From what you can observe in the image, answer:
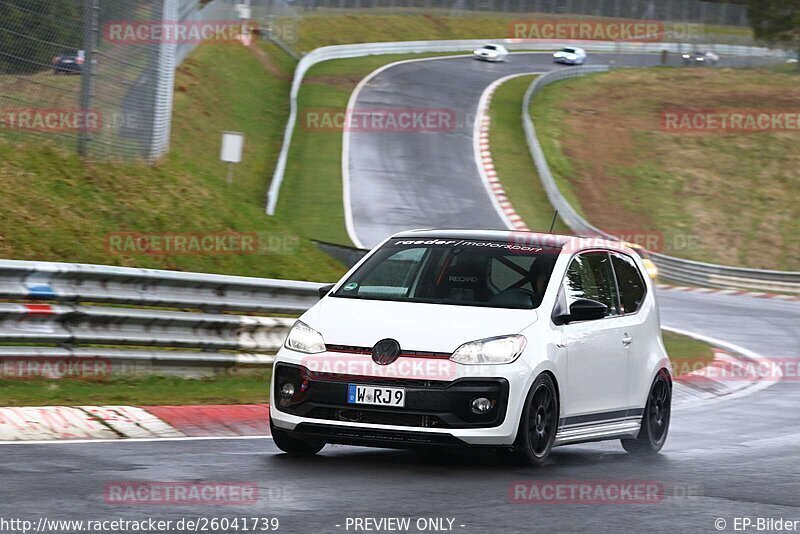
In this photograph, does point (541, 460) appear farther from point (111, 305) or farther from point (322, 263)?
point (322, 263)

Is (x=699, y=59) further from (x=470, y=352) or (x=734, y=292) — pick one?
(x=470, y=352)

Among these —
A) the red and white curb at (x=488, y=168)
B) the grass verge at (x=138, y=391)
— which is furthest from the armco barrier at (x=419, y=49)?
the grass verge at (x=138, y=391)

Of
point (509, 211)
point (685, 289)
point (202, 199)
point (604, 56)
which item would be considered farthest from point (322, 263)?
point (604, 56)

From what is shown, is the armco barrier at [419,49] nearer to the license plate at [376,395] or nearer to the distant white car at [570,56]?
the distant white car at [570,56]

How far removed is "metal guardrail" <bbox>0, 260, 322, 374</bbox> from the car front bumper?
3.89 m

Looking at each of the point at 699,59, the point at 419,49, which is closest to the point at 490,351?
the point at 419,49

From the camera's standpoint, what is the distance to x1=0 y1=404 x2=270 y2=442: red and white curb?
9234 mm

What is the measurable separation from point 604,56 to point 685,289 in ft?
171

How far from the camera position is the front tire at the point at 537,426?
27.9ft

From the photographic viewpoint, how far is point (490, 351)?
27.7ft

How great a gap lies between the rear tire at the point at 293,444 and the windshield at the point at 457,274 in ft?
3.34

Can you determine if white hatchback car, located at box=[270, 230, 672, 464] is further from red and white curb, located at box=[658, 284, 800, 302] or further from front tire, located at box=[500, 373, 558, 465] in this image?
red and white curb, located at box=[658, 284, 800, 302]

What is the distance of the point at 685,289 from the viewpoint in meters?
33.8

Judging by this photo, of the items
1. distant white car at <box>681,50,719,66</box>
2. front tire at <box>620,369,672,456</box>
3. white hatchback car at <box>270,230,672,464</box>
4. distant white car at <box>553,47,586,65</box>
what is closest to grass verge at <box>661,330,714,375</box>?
front tire at <box>620,369,672,456</box>
